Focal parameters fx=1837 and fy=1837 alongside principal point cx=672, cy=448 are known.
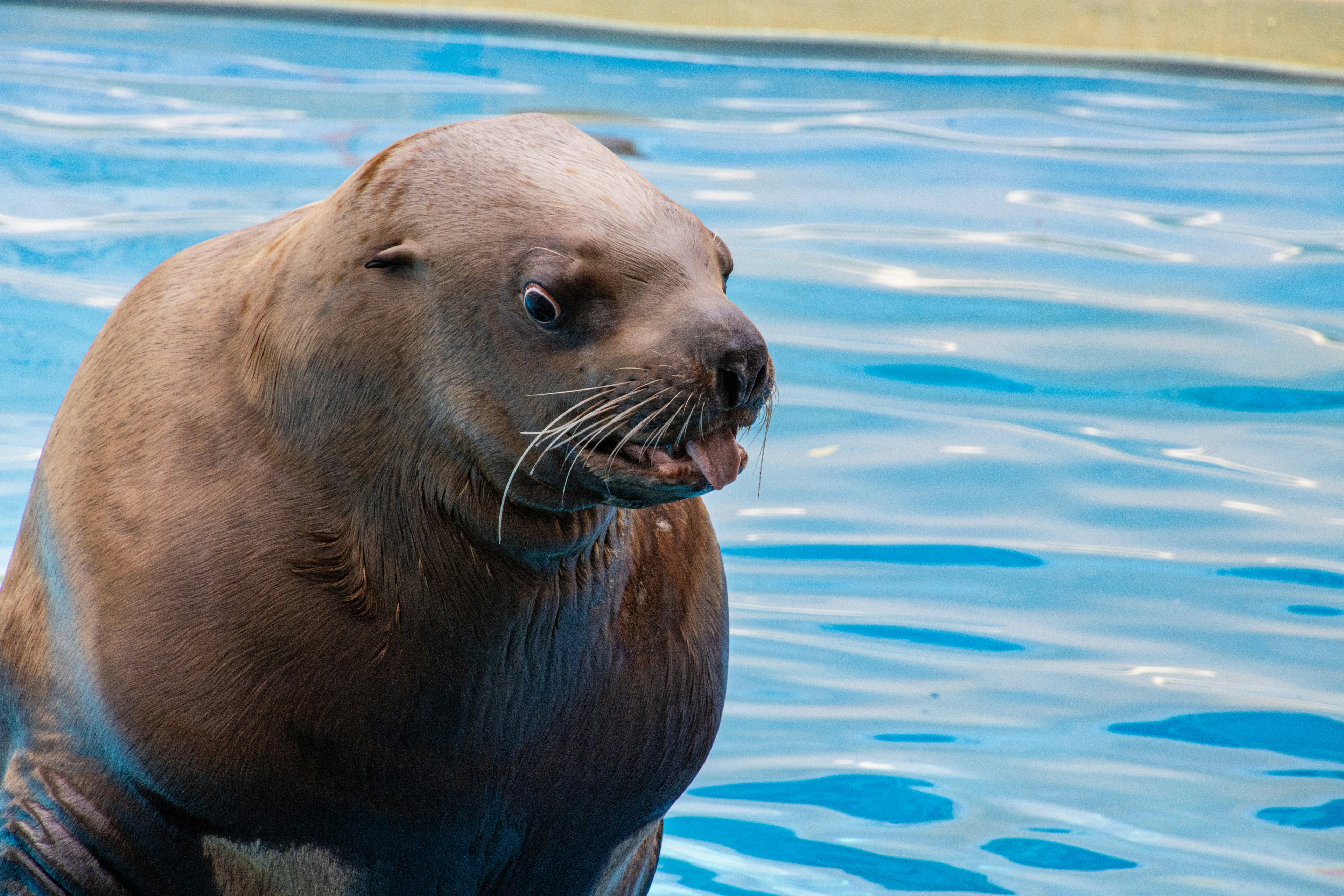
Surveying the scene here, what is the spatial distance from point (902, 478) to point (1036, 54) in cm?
553

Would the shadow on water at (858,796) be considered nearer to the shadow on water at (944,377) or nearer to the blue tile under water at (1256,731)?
the blue tile under water at (1256,731)

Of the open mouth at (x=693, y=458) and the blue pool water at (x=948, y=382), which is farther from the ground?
the open mouth at (x=693, y=458)

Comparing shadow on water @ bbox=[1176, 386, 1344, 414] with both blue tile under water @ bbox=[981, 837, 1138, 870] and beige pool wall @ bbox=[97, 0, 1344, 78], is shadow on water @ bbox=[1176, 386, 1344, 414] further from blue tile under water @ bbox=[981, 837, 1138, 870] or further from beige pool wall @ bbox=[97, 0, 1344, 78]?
beige pool wall @ bbox=[97, 0, 1344, 78]

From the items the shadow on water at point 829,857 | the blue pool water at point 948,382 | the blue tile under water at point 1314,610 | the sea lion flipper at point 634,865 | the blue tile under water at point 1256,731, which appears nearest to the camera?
the sea lion flipper at point 634,865

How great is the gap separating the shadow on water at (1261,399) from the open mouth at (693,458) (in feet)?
13.8

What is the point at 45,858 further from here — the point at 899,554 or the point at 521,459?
the point at 899,554

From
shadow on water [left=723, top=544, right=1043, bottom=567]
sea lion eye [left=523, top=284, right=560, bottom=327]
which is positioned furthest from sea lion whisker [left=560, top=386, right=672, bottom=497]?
shadow on water [left=723, top=544, right=1043, bottom=567]

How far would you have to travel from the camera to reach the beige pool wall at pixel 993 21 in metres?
9.99

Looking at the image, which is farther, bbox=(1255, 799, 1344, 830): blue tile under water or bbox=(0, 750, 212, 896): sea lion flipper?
bbox=(1255, 799, 1344, 830): blue tile under water

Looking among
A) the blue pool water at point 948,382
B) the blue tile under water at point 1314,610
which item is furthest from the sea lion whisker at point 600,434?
the blue tile under water at point 1314,610

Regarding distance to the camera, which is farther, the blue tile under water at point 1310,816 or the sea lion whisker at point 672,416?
the blue tile under water at point 1310,816

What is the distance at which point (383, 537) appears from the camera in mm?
2316

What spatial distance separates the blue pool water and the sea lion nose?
178 centimetres

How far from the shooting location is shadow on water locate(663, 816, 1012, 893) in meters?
3.62
